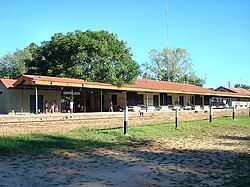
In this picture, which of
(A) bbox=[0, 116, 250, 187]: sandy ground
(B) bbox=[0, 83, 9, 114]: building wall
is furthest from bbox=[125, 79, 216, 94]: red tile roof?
(A) bbox=[0, 116, 250, 187]: sandy ground

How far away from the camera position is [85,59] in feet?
112

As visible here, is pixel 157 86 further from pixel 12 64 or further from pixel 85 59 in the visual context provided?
pixel 12 64

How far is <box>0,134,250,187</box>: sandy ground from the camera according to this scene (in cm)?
530

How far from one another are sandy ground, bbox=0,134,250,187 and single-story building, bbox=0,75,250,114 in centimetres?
1704

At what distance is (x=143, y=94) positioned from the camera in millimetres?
39281

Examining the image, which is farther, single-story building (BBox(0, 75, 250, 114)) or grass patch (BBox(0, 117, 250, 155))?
single-story building (BBox(0, 75, 250, 114))

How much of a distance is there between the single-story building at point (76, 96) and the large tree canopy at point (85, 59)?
1749 millimetres

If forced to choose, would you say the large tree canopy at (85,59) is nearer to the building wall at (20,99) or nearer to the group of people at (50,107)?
the group of people at (50,107)

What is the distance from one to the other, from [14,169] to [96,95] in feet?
105

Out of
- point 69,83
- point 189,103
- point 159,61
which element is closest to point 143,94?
point 189,103

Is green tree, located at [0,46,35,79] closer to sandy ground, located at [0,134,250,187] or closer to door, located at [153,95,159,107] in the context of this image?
door, located at [153,95,159,107]

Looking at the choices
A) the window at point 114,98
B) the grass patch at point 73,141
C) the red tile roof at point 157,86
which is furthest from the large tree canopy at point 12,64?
the grass patch at point 73,141

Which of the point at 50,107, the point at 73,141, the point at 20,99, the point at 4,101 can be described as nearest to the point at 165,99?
the point at 50,107

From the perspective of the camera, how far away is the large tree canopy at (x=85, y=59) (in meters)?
33.8
